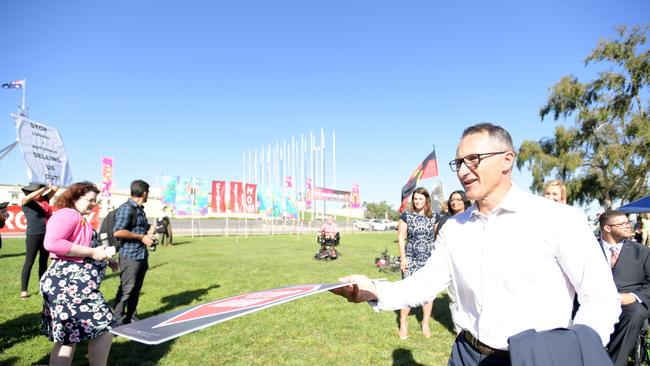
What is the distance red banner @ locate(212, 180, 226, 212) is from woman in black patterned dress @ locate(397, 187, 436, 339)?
23.1 meters

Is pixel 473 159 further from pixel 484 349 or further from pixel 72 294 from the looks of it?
pixel 72 294

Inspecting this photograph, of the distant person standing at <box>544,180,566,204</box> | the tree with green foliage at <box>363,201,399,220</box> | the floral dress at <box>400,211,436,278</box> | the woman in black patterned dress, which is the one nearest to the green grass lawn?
the woman in black patterned dress

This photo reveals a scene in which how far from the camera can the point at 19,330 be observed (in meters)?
5.02

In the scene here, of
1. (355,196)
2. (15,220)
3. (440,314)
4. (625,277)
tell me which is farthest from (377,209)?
(625,277)

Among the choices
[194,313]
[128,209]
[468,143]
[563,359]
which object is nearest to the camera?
[563,359]

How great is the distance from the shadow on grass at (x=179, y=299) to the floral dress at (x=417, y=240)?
4.37 metres

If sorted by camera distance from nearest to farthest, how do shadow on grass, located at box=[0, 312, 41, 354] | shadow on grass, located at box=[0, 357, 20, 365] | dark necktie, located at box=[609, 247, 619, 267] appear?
Result: dark necktie, located at box=[609, 247, 619, 267]
shadow on grass, located at box=[0, 357, 20, 365]
shadow on grass, located at box=[0, 312, 41, 354]

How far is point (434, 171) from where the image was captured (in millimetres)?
12406

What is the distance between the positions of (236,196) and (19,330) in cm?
2318

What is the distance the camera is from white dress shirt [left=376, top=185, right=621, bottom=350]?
1422 millimetres

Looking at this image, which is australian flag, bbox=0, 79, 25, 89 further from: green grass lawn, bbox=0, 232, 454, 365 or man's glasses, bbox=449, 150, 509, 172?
man's glasses, bbox=449, 150, 509, 172

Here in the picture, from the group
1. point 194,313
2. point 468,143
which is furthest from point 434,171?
point 194,313

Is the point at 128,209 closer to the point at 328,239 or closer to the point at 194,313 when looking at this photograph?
the point at 194,313

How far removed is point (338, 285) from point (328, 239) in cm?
1280
